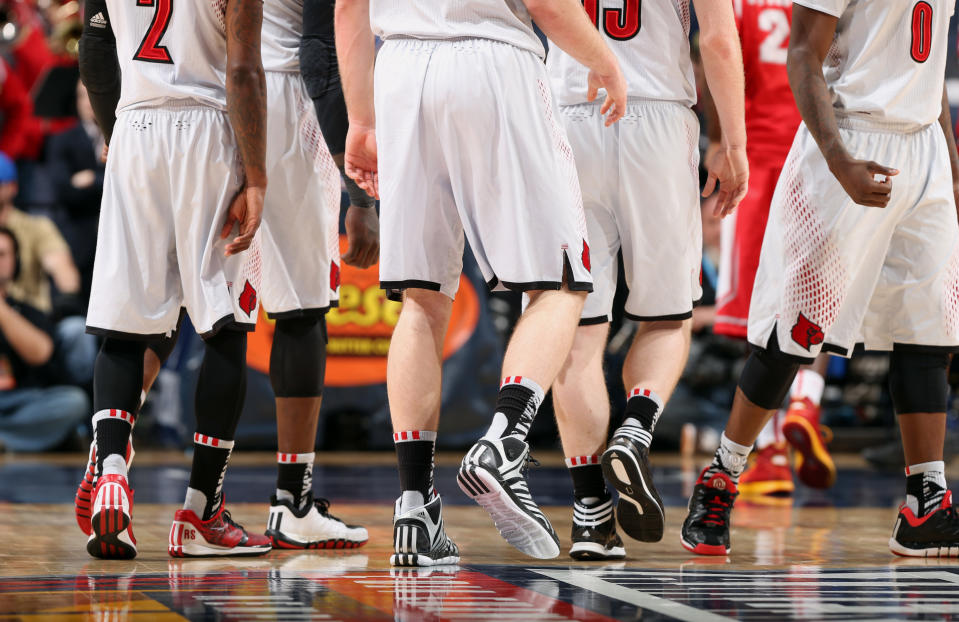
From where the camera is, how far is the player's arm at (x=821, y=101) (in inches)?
146

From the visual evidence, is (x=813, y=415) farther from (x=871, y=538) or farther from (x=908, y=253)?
(x=908, y=253)

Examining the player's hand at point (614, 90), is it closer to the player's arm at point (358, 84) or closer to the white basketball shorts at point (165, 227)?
the player's arm at point (358, 84)

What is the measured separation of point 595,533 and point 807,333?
2.91 feet

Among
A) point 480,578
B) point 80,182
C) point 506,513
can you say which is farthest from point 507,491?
point 80,182

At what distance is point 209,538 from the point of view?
3.74 m

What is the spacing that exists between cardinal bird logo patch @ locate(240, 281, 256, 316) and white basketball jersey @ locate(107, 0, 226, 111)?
518 millimetres

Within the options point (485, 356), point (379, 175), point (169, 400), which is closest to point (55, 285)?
point (169, 400)

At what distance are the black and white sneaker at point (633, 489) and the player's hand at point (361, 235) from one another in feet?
3.75

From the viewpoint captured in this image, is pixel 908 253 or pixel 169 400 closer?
pixel 908 253

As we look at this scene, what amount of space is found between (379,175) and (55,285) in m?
5.67

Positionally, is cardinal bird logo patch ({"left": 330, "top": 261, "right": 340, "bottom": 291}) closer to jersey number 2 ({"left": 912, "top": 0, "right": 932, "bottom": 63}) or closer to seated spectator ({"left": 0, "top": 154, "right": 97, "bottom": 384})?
jersey number 2 ({"left": 912, "top": 0, "right": 932, "bottom": 63})

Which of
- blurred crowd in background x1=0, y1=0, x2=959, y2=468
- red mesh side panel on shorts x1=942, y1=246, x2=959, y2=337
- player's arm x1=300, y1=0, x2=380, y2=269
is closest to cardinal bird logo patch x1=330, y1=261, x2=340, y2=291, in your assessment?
player's arm x1=300, y1=0, x2=380, y2=269

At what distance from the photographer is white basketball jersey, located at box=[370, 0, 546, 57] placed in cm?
334

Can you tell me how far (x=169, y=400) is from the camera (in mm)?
8367
